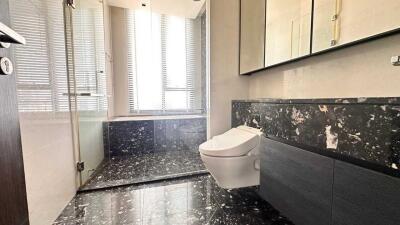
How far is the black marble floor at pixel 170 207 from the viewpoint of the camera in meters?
1.25

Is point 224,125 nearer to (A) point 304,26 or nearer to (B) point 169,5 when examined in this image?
(A) point 304,26

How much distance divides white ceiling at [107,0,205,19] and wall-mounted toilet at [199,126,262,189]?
1.90 meters

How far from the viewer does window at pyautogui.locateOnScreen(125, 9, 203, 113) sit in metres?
2.92

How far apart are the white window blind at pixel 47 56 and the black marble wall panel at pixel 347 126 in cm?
128

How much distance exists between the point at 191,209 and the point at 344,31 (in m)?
1.40

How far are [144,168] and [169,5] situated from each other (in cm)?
213

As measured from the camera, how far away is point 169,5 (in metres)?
2.65

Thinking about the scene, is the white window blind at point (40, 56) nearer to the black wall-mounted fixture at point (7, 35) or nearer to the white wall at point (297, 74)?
the black wall-mounted fixture at point (7, 35)

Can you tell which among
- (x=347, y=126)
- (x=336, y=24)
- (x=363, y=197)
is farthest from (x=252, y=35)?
(x=363, y=197)

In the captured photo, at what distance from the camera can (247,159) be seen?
139 cm

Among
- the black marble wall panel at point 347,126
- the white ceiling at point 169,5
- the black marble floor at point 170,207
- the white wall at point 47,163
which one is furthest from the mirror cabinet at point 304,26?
the white wall at point 47,163

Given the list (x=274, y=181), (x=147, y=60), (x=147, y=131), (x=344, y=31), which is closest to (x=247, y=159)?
(x=274, y=181)

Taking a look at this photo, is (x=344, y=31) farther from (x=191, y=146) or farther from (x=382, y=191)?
(x=191, y=146)

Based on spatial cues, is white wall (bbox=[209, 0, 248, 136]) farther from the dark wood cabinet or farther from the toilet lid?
the dark wood cabinet
